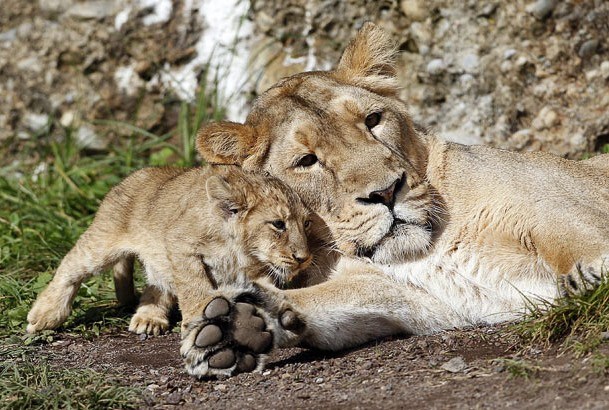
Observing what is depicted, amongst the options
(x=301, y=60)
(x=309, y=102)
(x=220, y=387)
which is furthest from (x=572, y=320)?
(x=301, y=60)

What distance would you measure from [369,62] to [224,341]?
1880 millimetres

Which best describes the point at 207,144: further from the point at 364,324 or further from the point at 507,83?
the point at 507,83

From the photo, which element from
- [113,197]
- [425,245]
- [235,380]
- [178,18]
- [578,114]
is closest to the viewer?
[235,380]

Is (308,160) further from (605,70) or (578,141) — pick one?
(605,70)

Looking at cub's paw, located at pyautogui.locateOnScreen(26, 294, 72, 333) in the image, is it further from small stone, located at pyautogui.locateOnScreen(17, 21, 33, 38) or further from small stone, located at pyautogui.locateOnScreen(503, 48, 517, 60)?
small stone, located at pyautogui.locateOnScreen(503, 48, 517, 60)

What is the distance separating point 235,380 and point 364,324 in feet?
2.72

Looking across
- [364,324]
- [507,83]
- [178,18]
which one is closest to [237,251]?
[364,324]

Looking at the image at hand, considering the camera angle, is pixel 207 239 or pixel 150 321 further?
pixel 150 321

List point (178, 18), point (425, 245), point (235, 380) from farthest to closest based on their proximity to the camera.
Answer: point (178, 18)
point (425, 245)
point (235, 380)

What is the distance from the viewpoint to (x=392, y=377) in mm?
3959

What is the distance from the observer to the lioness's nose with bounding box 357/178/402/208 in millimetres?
4434

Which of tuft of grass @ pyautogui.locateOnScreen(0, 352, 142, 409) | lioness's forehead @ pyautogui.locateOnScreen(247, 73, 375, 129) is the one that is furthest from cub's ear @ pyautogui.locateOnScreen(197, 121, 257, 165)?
tuft of grass @ pyautogui.locateOnScreen(0, 352, 142, 409)

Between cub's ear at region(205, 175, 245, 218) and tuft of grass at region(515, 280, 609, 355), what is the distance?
56.9 inches

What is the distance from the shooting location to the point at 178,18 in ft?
26.2
